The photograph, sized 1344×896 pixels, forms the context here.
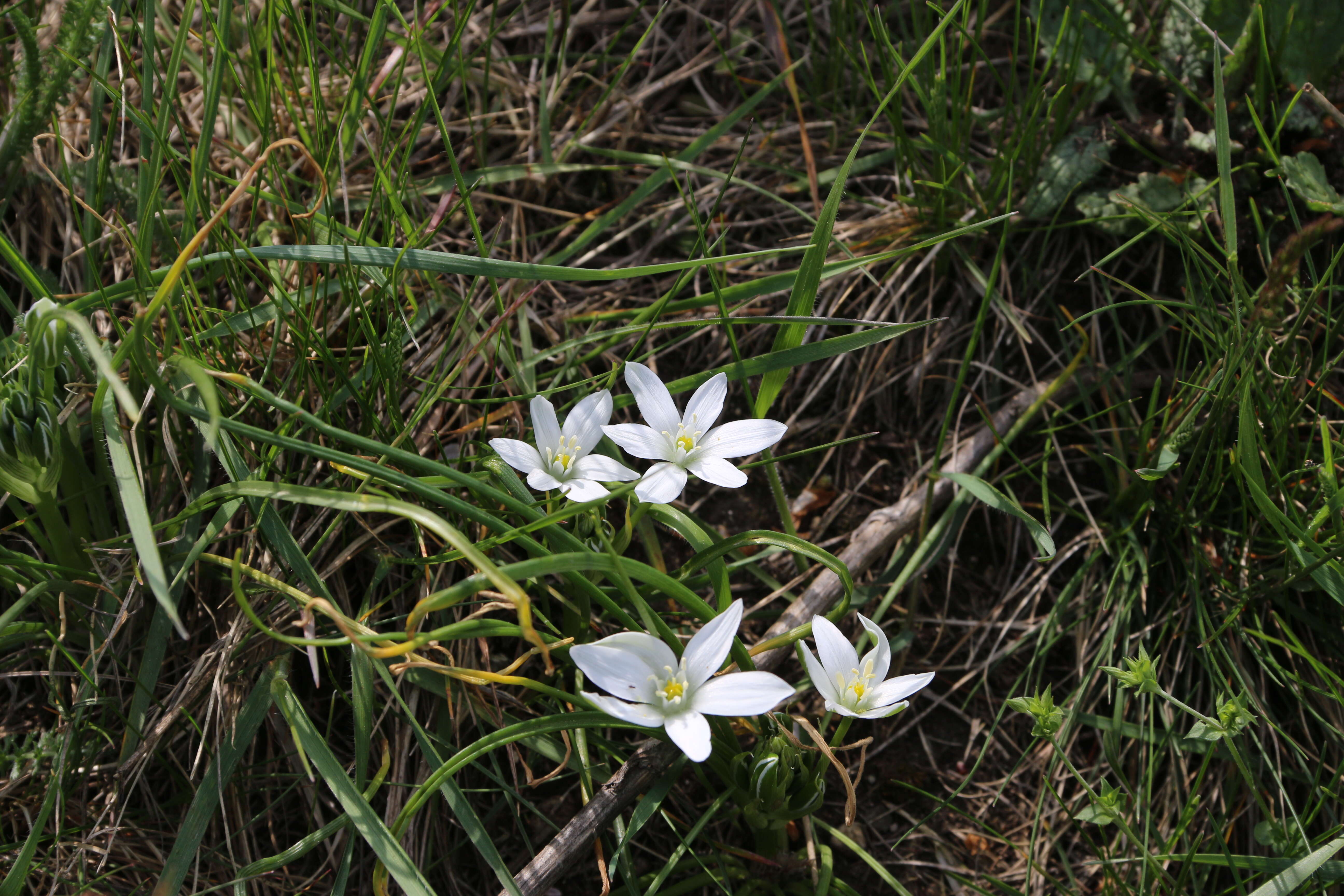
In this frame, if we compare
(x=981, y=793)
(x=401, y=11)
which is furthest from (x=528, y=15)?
(x=981, y=793)

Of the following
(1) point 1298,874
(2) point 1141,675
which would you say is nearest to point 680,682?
(2) point 1141,675

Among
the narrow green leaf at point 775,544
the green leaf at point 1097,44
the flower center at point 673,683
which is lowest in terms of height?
the flower center at point 673,683

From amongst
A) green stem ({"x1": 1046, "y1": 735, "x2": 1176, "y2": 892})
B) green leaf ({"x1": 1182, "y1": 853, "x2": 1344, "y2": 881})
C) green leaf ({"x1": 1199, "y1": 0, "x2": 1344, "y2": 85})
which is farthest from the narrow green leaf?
green leaf ({"x1": 1199, "y1": 0, "x2": 1344, "y2": 85})

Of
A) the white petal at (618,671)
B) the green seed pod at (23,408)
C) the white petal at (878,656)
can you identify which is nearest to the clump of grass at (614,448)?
the green seed pod at (23,408)

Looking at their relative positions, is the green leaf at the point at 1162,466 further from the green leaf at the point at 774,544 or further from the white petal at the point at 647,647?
the white petal at the point at 647,647

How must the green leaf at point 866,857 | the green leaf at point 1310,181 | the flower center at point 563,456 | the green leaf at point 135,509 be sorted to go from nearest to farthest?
1. the green leaf at point 135,509
2. the flower center at point 563,456
3. the green leaf at point 866,857
4. the green leaf at point 1310,181

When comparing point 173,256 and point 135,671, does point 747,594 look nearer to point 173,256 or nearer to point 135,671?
point 135,671
